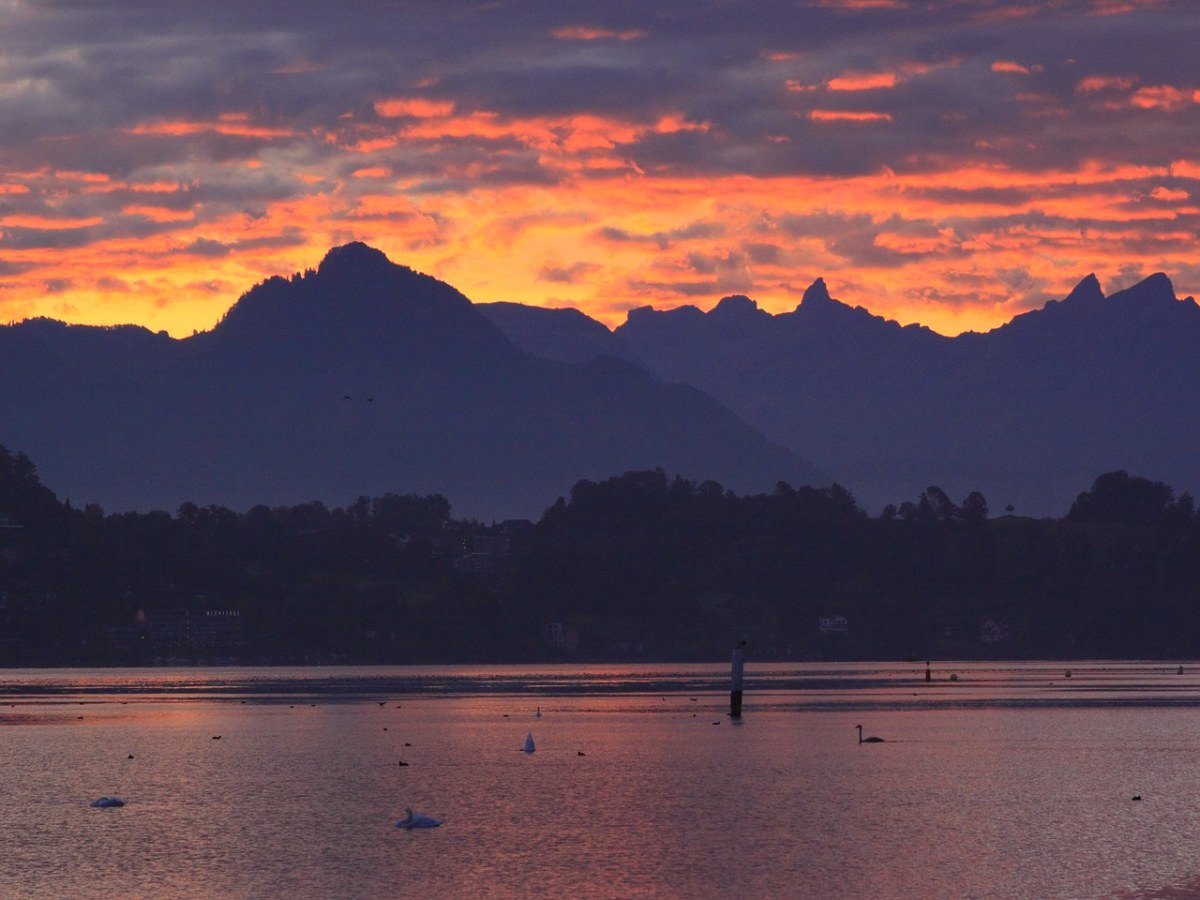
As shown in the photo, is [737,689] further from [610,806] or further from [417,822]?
[417,822]

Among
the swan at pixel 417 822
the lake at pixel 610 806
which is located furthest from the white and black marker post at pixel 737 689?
the swan at pixel 417 822

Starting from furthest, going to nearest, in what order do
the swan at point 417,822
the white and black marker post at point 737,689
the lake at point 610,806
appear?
the white and black marker post at point 737,689 → the swan at point 417,822 → the lake at point 610,806

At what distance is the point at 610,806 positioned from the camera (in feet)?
282

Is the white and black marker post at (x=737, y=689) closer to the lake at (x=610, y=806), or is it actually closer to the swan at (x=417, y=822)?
the lake at (x=610, y=806)

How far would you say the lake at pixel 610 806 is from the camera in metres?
66.1

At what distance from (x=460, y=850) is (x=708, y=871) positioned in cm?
994

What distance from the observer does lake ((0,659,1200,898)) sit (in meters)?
66.1

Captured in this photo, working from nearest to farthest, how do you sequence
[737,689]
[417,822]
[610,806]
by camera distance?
1. [417,822]
2. [610,806]
3. [737,689]

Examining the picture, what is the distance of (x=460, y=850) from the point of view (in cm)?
7250

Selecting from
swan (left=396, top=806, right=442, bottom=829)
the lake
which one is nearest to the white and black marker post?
the lake

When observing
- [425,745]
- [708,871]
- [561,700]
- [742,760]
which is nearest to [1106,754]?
[742,760]

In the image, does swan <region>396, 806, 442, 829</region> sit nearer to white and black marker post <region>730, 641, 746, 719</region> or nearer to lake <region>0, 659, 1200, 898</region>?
lake <region>0, 659, 1200, 898</region>

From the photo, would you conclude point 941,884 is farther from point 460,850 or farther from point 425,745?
point 425,745

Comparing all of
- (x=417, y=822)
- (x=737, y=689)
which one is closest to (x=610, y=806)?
(x=417, y=822)
